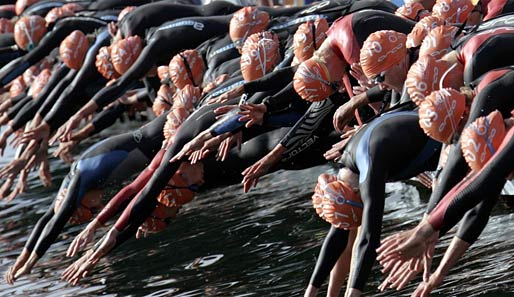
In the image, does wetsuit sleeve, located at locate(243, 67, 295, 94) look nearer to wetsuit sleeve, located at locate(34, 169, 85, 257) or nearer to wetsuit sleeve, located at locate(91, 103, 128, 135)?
wetsuit sleeve, located at locate(34, 169, 85, 257)

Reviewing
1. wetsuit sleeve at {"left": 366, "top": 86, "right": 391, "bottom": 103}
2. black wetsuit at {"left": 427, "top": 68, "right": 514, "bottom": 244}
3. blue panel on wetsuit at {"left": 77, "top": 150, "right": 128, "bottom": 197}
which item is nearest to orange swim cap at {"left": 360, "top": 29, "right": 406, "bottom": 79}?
wetsuit sleeve at {"left": 366, "top": 86, "right": 391, "bottom": 103}

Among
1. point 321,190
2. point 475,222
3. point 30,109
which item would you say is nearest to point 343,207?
point 321,190

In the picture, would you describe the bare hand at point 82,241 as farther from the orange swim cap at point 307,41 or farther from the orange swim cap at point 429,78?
the orange swim cap at point 429,78

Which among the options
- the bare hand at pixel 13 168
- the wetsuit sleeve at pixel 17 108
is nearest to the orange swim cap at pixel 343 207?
the bare hand at pixel 13 168

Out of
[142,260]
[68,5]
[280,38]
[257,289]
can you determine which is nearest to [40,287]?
[142,260]

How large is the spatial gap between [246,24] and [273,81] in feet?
5.62

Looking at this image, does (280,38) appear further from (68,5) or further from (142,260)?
(68,5)

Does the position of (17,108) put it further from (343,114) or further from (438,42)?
(438,42)

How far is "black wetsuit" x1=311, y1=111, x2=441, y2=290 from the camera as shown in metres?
6.39

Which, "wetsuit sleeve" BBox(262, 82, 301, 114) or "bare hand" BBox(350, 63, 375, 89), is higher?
"bare hand" BBox(350, 63, 375, 89)

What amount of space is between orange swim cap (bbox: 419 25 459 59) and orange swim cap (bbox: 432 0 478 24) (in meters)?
1.18

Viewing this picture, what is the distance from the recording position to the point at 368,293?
7.22 metres

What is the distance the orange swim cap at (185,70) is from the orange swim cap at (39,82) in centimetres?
309

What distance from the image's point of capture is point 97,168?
383 inches
